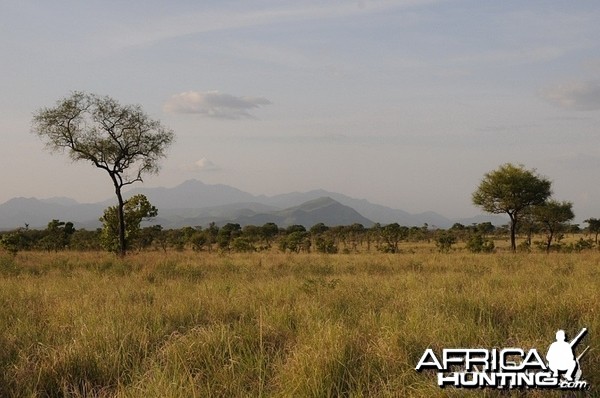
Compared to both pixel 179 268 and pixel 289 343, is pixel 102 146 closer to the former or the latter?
pixel 179 268

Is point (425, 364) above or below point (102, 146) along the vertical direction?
below

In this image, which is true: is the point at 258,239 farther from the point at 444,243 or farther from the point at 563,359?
the point at 563,359

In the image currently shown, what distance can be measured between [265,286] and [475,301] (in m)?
4.93

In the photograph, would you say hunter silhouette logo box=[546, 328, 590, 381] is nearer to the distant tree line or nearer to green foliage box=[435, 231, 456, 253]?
the distant tree line

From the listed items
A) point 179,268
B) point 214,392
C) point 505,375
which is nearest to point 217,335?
point 214,392

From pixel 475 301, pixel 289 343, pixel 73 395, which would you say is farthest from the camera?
pixel 475 301

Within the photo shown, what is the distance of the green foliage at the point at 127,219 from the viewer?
112 ft

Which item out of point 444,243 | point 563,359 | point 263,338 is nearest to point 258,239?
point 444,243

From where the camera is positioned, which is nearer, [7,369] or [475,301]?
[7,369]

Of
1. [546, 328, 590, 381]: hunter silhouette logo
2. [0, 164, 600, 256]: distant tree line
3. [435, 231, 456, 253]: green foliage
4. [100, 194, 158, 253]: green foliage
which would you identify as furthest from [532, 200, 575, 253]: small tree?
[546, 328, 590, 381]: hunter silhouette logo

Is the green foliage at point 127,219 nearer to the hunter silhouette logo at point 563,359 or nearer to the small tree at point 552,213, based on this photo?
the hunter silhouette logo at point 563,359

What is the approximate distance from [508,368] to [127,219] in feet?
108

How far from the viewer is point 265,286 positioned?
11.1m

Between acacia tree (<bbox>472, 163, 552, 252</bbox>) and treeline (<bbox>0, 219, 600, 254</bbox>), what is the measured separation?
3.99m
